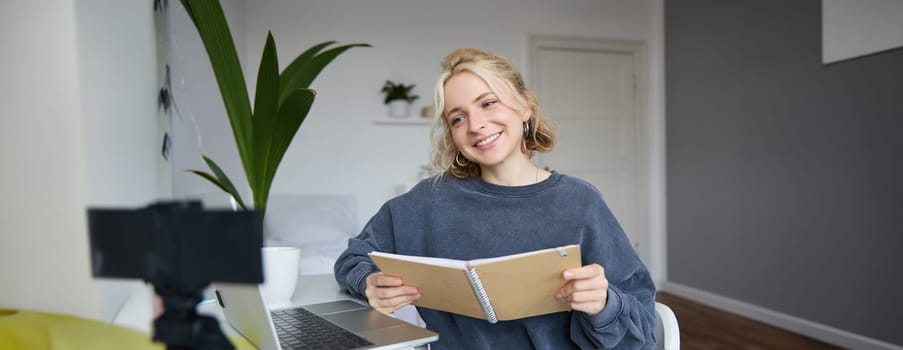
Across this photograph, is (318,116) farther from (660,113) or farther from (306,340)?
(306,340)

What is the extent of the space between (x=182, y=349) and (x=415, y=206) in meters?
0.95

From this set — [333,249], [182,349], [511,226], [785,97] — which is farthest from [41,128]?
[785,97]

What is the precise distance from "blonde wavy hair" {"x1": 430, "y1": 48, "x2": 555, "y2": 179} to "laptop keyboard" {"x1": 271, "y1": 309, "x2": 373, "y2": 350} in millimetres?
493

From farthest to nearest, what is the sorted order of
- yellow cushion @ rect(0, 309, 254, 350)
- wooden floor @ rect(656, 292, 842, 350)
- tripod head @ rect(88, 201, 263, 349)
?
wooden floor @ rect(656, 292, 842, 350), yellow cushion @ rect(0, 309, 254, 350), tripod head @ rect(88, 201, 263, 349)

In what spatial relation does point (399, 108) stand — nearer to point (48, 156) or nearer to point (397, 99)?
point (397, 99)

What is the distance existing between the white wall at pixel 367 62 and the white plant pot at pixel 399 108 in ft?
0.34

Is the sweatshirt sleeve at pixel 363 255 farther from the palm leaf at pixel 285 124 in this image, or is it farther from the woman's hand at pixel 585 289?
the woman's hand at pixel 585 289

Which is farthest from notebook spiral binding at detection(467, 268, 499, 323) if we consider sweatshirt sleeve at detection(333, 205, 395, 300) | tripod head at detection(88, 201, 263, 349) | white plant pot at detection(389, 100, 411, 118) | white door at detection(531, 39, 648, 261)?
white door at detection(531, 39, 648, 261)

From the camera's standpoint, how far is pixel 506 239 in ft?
4.05

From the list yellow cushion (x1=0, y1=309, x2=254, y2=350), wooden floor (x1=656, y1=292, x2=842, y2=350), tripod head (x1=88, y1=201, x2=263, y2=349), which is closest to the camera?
tripod head (x1=88, y1=201, x2=263, y2=349)

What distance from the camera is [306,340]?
950 millimetres

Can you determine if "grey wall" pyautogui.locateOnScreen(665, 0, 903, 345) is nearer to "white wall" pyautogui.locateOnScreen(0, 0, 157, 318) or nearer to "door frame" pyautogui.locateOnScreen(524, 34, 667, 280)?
"door frame" pyautogui.locateOnScreen(524, 34, 667, 280)

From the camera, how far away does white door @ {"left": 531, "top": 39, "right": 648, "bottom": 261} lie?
14.0ft

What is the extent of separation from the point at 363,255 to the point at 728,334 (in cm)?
271
